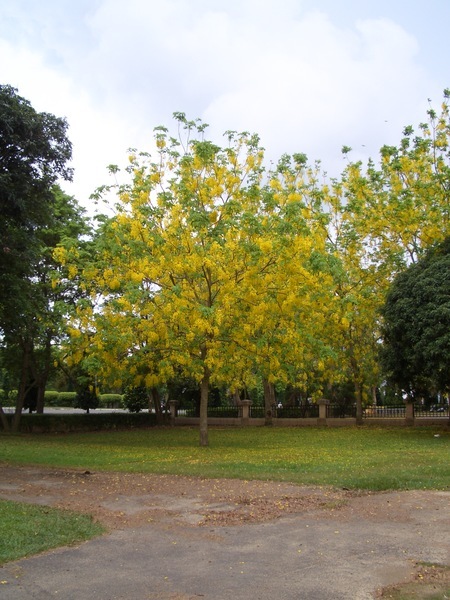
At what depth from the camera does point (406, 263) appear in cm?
2570

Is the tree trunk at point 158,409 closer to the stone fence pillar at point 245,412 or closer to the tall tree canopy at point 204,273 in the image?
the stone fence pillar at point 245,412

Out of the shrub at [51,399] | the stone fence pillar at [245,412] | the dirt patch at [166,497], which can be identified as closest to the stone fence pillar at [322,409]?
the stone fence pillar at [245,412]

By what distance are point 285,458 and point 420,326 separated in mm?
7859

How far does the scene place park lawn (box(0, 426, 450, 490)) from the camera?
39.0 ft

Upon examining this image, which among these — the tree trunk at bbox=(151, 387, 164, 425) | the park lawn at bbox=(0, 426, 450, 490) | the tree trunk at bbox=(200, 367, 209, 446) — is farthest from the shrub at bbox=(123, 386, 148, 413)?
the tree trunk at bbox=(200, 367, 209, 446)

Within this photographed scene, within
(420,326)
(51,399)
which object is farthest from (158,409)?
(51,399)

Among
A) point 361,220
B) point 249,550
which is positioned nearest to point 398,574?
point 249,550

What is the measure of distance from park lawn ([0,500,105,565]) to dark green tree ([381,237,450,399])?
14.4m

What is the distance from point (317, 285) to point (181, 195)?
16.1ft

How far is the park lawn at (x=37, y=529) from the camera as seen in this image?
6789mm

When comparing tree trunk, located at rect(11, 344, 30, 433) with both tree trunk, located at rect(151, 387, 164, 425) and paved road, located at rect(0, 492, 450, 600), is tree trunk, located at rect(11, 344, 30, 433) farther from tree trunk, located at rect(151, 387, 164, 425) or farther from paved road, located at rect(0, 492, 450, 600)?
paved road, located at rect(0, 492, 450, 600)

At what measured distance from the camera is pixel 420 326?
20.7 meters

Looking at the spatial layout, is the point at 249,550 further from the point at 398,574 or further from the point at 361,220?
the point at 361,220

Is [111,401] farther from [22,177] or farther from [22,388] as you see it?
[22,177]
